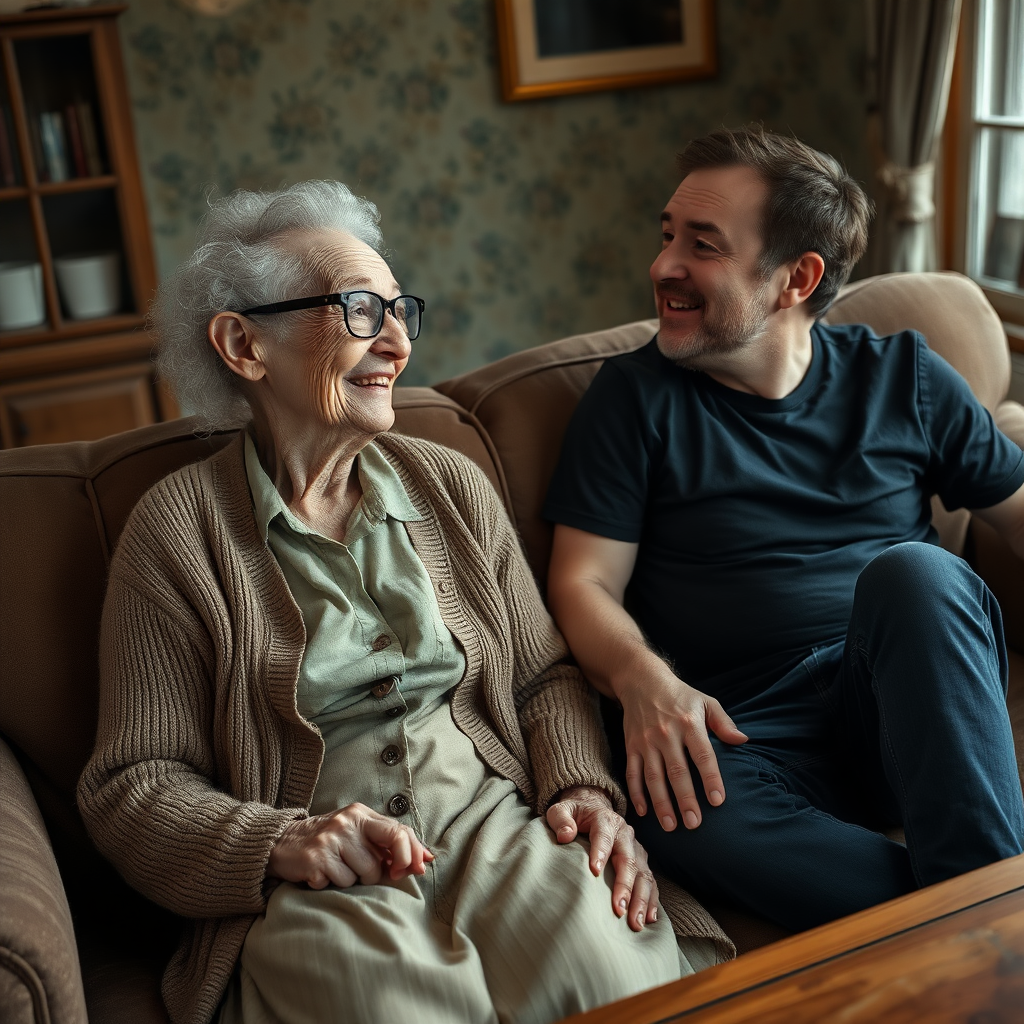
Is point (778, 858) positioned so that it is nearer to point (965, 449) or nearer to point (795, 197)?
point (965, 449)

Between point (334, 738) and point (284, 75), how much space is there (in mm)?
2794

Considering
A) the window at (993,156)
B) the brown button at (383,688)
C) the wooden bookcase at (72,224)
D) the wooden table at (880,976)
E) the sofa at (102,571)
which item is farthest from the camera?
the wooden bookcase at (72,224)

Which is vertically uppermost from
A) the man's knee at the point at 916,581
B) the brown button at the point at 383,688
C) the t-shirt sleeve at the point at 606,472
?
the t-shirt sleeve at the point at 606,472

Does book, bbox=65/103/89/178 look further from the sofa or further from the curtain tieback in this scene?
the curtain tieback

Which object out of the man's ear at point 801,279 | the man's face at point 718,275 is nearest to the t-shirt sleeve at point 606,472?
the man's face at point 718,275

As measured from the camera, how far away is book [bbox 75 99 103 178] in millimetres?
3092

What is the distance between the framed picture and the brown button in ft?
9.21

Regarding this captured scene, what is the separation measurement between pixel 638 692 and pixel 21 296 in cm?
247

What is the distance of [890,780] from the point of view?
4.32 feet

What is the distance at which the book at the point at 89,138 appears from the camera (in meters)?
3.09

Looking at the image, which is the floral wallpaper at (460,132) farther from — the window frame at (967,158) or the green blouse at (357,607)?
the green blouse at (357,607)

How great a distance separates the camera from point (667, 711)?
136cm

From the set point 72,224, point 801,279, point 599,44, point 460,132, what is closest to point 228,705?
point 801,279

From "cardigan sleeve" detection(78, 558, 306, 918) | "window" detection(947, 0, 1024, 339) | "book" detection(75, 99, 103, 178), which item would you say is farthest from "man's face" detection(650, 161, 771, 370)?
"book" detection(75, 99, 103, 178)
